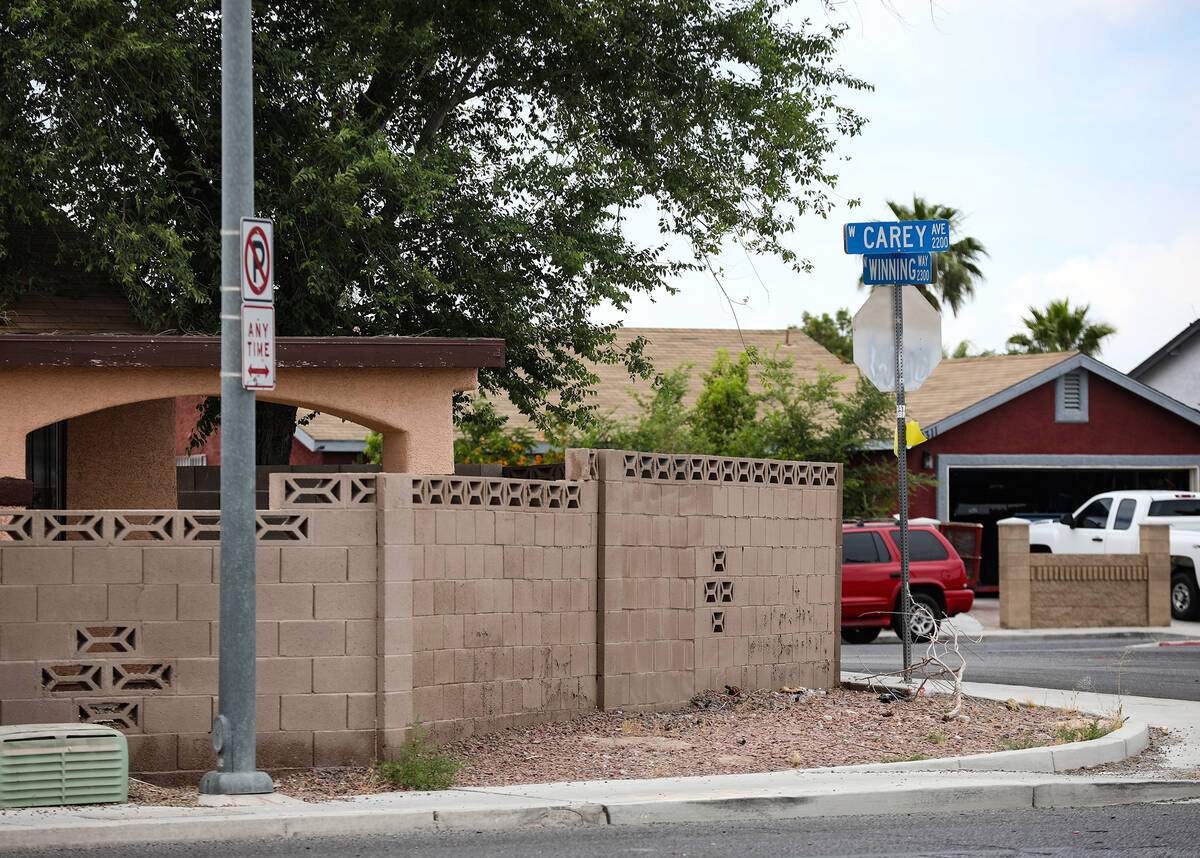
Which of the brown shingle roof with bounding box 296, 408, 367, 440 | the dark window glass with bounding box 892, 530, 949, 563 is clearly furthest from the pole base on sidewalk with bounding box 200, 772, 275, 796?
the brown shingle roof with bounding box 296, 408, 367, 440

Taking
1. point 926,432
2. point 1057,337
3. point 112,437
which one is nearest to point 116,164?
point 112,437

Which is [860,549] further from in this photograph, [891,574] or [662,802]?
[662,802]

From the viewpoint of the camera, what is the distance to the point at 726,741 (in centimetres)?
1051

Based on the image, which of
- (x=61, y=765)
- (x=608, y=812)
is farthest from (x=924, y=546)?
(x=61, y=765)

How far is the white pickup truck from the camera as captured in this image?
81.3 ft

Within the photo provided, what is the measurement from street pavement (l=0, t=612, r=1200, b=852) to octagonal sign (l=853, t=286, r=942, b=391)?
428cm

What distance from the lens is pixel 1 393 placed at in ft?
37.9

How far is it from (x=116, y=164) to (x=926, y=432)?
1788 cm

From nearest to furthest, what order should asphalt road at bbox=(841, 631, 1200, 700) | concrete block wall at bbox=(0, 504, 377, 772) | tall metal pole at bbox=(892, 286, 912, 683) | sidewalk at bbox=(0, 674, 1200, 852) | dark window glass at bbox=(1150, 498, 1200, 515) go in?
sidewalk at bbox=(0, 674, 1200, 852) → concrete block wall at bbox=(0, 504, 377, 772) → tall metal pole at bbox=(892, 286, 912, 683) → asphalt road at bbox=(841, 631, 1200, 700) → dark window glass at bbox=(1150, 498, 1200, 515)

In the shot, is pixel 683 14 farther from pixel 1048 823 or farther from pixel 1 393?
pixel 1048 823

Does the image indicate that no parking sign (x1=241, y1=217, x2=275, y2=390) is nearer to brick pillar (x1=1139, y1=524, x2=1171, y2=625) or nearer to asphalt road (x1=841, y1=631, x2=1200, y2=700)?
asphalt road (x1=841, y1=631, x2=1200, y2=700)

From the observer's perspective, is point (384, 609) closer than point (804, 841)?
No

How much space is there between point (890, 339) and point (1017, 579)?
10402mm

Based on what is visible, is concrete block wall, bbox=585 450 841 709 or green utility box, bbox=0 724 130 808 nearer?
green utility box, bbox=0 724 130 808
